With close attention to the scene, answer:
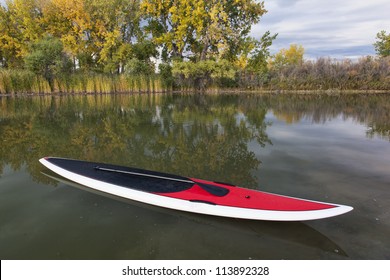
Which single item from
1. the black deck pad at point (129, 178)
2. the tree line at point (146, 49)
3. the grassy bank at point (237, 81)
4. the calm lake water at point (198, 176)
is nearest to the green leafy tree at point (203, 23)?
the tree line at point (146, 49)

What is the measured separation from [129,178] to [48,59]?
25095 millimetres

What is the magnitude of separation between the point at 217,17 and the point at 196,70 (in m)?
5.19

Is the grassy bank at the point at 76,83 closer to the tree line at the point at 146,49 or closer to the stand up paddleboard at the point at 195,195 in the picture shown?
the tree line at the point at 146,49

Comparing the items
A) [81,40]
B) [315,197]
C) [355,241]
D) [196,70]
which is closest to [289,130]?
[315,197]

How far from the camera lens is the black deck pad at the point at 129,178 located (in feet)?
13.5

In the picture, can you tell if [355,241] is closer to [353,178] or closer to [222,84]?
[353,178]

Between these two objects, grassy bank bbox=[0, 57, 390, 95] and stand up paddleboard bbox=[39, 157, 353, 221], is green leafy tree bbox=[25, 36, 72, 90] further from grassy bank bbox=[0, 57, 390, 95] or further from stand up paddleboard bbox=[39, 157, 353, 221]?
stand up paddleboard bbox=[39, 157, 353, 221]

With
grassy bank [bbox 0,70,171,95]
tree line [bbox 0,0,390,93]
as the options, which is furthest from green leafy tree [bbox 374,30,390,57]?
grassy bank [bbox 0,70,171,95]

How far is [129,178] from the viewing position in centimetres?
450

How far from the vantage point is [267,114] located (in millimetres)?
12820

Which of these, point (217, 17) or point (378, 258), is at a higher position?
point (217, 17)

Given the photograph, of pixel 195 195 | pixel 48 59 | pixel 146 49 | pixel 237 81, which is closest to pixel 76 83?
pixel 48 59

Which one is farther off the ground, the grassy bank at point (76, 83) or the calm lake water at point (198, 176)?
the grassy bank at point (76, 83)

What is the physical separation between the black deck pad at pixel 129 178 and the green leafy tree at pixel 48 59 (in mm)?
23133
